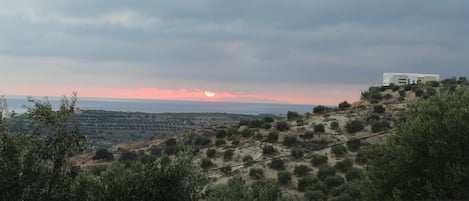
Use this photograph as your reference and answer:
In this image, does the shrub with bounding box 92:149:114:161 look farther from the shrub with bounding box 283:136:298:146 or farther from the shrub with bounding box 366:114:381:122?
the shrub with bounding box 366:114:381:122

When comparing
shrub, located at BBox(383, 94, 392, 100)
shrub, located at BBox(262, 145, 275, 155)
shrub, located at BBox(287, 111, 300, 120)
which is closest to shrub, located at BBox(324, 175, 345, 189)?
shrub, located at BBox(262, 145, 275, 155)

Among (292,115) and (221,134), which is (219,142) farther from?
(292,115)

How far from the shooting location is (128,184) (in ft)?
35.0

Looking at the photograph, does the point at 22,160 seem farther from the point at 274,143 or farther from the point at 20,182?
the point at 274,143

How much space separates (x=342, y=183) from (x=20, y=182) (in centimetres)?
2122

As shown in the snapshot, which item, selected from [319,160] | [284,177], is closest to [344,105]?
[319,160]

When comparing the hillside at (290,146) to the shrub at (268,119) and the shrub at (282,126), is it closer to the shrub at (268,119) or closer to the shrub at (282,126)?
the shrub at (282,126)

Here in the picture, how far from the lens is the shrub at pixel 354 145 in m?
34.7

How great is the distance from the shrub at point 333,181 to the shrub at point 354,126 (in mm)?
12258

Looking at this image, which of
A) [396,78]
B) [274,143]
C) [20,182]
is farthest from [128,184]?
[396,78]

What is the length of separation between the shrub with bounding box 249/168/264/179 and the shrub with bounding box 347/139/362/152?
7701mm

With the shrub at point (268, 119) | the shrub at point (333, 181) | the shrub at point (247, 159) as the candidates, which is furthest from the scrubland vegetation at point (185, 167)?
the shrub at point (268, 119)

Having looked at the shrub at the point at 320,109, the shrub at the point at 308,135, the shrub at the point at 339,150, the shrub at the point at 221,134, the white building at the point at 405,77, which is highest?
the white building at the point at 405,77

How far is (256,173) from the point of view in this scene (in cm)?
3159
